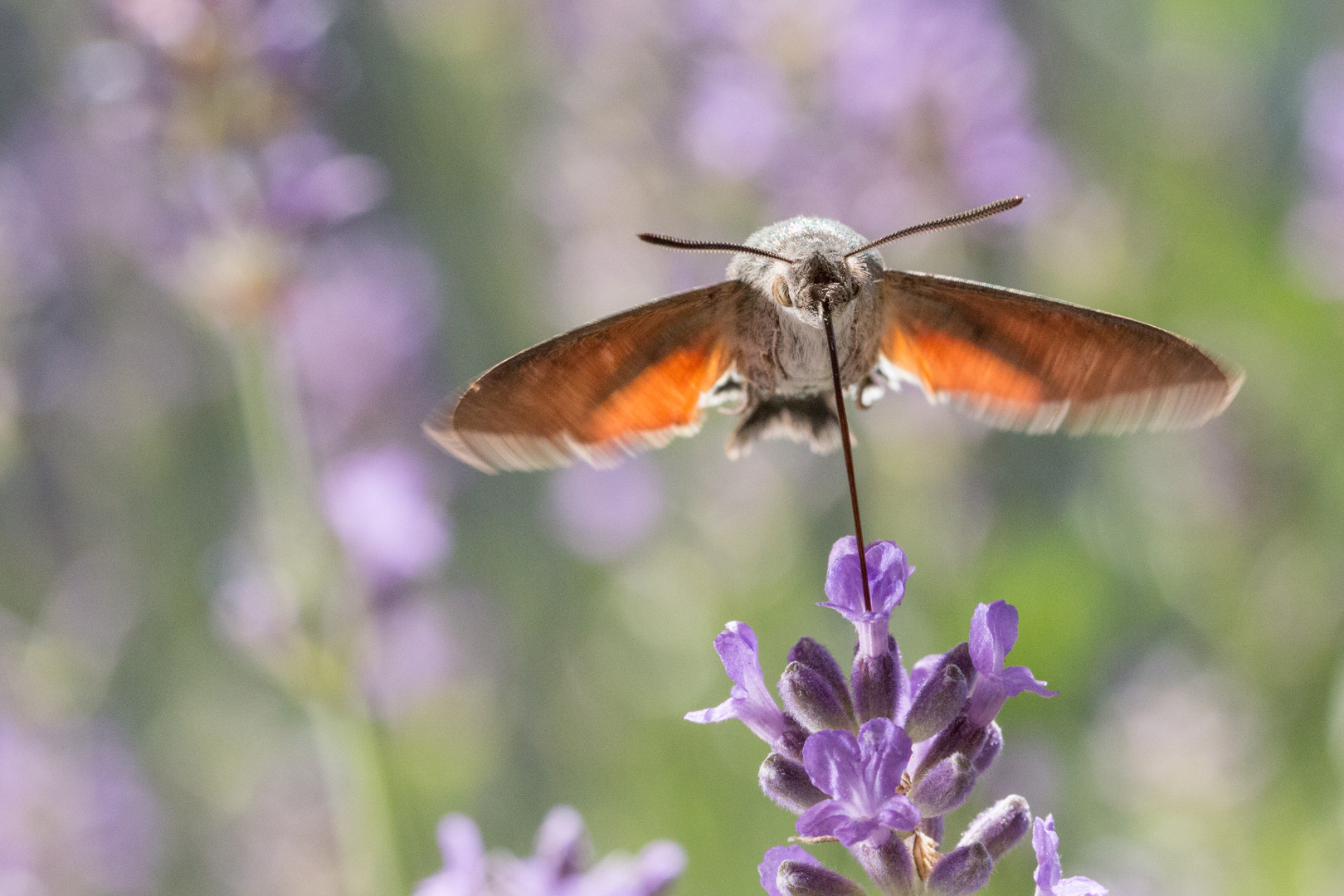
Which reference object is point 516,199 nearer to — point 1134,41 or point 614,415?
point 1134,41

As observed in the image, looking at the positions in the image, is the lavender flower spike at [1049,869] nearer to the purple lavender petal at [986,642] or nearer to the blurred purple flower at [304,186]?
the purple lavender petal at [986,642]

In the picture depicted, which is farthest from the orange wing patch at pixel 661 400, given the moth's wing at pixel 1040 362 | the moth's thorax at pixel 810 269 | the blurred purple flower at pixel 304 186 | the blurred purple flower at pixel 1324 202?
the blurred purple flower at pixel 1324 202

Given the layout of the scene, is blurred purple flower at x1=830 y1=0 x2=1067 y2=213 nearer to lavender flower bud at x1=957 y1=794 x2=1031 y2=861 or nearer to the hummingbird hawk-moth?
the hummingbird hawk-moth

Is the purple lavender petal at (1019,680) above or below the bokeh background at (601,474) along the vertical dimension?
below

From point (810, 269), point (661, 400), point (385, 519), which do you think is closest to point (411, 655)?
point (385, 519)

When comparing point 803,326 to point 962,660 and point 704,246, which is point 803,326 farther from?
point 962,660

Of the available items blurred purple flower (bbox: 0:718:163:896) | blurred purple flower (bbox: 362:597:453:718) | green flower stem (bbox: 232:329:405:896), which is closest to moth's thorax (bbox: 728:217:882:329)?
green flower stem (bbox: 232:329:405:896)
